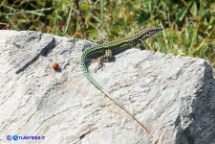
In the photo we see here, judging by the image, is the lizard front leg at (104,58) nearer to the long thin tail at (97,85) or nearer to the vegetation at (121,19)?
the long thin tail at (97,85)

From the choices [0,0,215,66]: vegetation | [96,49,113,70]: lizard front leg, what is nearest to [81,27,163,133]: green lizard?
[96,49,113,70]: lizard front leg

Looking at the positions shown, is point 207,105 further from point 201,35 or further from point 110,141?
point 201,35

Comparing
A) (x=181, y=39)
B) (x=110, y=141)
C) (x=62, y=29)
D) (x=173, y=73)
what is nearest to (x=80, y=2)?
(x=62, y=29)

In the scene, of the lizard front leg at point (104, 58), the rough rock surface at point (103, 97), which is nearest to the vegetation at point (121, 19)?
the lizard front leg at point (104, 58)

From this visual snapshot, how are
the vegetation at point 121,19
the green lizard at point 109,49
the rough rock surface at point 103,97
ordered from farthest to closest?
the vegetation at point 121,19, the green lizard at point 109,49, the rough rock surface at point 103,97

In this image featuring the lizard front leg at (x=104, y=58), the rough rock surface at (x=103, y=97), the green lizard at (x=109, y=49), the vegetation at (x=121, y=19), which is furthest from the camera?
the vegetation at (x=121, y=19)
